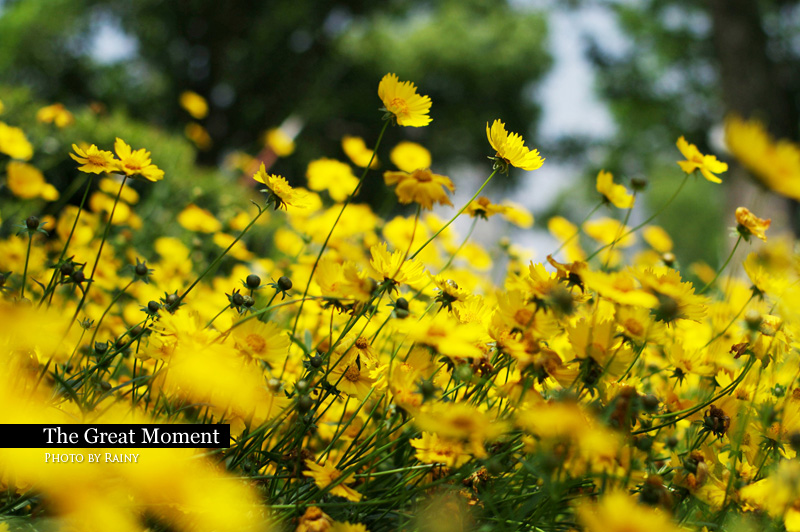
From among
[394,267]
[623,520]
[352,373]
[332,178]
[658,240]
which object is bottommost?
[623,520]

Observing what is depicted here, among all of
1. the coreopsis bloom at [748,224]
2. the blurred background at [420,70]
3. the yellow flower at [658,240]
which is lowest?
the coreopsis bloom at [748,224]

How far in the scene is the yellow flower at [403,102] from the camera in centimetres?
82

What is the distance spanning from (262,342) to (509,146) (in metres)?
0.45

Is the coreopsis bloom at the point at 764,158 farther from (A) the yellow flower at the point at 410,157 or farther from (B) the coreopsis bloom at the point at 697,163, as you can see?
(A) the yellow flower at the point at 410,157

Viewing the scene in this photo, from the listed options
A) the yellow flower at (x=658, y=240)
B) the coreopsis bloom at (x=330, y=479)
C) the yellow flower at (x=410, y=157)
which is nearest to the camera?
the coreopsis bloom at (x=330, y=479)

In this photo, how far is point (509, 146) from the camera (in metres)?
0.85

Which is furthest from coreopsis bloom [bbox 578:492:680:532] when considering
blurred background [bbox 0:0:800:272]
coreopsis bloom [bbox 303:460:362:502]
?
blurred background [bbox 0:0:800:272]

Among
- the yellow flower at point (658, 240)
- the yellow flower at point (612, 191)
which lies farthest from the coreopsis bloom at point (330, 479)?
the yellow flower at point (658, 240)

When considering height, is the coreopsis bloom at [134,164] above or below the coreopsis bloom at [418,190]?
above

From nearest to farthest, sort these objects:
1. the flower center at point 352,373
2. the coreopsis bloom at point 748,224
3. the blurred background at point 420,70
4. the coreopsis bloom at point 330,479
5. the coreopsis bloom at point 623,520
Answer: the coreopsis bloom at point 623,520
the coreopsis bloom at point 330,479
the flower center at point 352,373
the coreopsis bloom at point 748,224
the blurred background at point 420,70

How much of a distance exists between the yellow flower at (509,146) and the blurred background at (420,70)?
3.86m

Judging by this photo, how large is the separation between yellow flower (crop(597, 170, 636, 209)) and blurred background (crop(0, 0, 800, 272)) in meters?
3.59

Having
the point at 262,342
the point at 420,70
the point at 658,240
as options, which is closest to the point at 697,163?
the point at 262,342

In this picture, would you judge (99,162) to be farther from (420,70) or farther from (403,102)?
(420,70)
